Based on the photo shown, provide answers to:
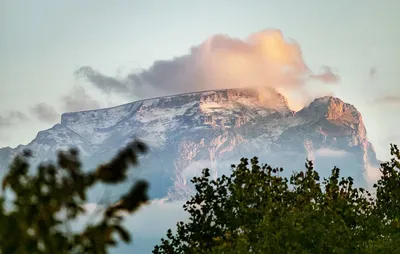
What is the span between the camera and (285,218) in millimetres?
45219

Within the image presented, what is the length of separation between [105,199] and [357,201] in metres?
48.3

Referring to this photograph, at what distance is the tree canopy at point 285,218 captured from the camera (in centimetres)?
4447

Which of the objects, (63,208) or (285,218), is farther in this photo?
(285,218)

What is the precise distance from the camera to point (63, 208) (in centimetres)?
1066

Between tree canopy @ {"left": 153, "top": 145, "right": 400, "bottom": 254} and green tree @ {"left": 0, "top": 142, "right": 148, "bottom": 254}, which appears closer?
green tree @ {"left": 0, "top": 142, "right": 148, "bottom": 254}

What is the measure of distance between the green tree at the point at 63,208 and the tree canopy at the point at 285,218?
30891 mm

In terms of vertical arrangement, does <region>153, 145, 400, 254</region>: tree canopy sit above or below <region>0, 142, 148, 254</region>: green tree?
above

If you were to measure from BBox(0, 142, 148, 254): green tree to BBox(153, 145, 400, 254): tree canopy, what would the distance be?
30.9m

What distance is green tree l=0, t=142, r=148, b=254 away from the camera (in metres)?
10.0

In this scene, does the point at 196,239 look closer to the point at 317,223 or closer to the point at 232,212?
the point at 232,212

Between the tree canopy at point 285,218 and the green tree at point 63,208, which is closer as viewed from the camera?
the green tree at point 63,208

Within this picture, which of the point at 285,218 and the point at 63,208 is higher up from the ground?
the point at 285,218

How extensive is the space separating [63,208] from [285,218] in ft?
117

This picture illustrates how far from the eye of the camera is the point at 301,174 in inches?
2183
